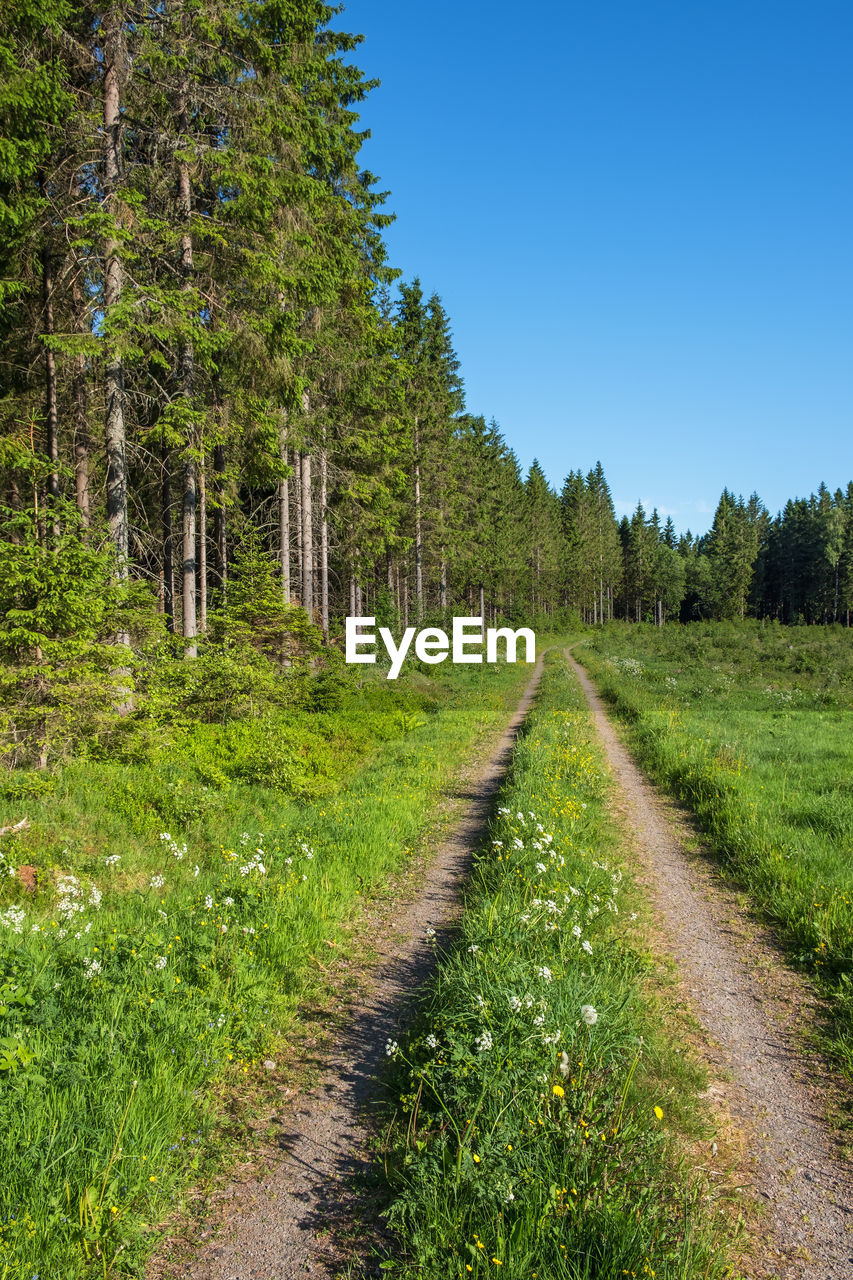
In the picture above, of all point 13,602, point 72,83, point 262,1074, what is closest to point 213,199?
point 72,83

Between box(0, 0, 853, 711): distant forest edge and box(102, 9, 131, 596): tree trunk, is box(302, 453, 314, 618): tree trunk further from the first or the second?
box(102, 9, 131, 596): tree trunk

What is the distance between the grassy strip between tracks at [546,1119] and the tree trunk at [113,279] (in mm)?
9295

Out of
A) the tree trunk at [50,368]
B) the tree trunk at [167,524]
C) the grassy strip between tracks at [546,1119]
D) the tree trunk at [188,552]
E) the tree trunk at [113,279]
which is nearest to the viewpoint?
the grassy strip between tracks at [546,1119]

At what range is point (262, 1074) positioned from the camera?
14.7ft

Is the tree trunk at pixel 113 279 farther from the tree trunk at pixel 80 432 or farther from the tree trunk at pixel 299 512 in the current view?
the tree trunk at pixel 299 512

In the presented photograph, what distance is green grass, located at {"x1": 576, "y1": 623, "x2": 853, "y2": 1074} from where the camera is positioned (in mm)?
6180

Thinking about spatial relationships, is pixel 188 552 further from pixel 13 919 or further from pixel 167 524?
pixel 13 919

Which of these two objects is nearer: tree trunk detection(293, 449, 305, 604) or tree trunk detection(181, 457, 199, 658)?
tree trunk detection(181, 457, 199, 658)

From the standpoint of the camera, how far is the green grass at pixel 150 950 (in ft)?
10.7

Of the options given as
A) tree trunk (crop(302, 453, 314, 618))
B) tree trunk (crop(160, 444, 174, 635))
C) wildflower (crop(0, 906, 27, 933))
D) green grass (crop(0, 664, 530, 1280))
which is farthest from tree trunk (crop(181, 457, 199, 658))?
wildflower (crop(0, 906, 27, 933))

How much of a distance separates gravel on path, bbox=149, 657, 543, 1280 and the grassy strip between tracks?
0.24m

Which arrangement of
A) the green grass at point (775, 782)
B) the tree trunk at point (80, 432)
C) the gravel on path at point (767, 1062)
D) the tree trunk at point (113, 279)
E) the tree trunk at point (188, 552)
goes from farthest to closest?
the tree trunk at point (80, 432), the tree trunk at point (188, 552), the tree trunk at point (113, 279), the green grass at point (775, 782), the gravel on path at point (767, 1062)

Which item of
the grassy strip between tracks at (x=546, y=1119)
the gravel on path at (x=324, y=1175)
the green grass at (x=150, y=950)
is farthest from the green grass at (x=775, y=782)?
the green grass at (x=150, y=950)

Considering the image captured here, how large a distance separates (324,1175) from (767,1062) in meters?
3.10
